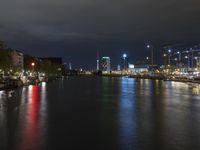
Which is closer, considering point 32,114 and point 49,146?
point 49,146

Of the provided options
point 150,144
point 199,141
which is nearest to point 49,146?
point 150,144

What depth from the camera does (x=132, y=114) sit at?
22.3m

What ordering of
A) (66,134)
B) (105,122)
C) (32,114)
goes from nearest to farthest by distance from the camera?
1. (66,134)
2. (105,122)
3. (32,114)

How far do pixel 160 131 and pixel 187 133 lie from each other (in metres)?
1.12

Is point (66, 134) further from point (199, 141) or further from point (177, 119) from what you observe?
point (177, 119)

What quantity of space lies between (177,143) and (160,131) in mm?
2531

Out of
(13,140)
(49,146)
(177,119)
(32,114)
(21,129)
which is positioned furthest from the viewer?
(32,114)

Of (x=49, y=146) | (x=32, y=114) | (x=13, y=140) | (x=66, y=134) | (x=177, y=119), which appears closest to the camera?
(x=49, y=146)

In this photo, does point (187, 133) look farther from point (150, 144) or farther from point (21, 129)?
point (21, 129)

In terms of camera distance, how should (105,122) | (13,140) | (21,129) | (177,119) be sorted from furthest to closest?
1. (177,119)
2. (105,122)
3. (21,129)
4. (13,140)

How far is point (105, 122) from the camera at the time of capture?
18.6 m

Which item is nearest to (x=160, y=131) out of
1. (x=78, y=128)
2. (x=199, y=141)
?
(x=199, y=141)

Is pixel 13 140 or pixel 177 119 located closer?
pixel 13 140

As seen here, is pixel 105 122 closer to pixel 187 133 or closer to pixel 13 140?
pixel 187 133
